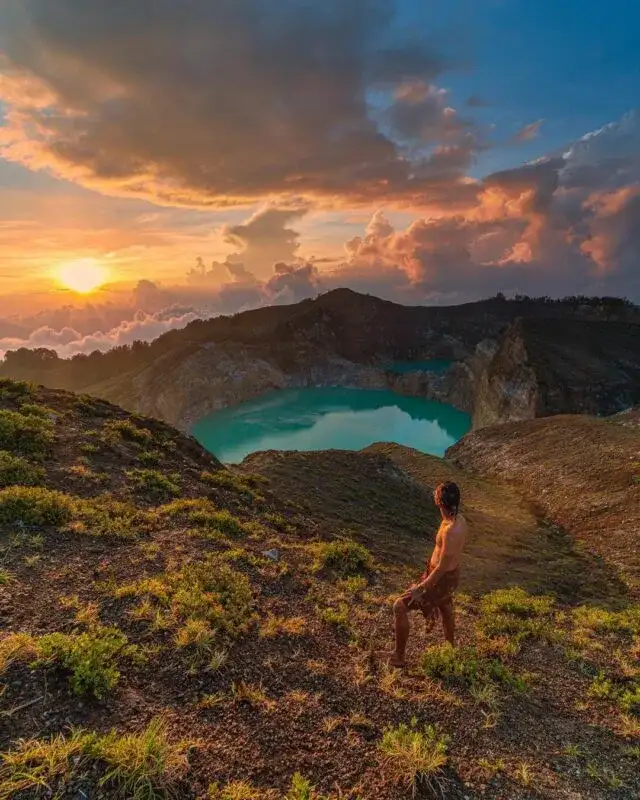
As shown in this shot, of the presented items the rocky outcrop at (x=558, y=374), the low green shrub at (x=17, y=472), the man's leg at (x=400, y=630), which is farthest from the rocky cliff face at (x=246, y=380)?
the man's leg at (x=400, y=630)

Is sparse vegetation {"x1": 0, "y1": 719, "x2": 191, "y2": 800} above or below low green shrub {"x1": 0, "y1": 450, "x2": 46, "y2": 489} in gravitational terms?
below

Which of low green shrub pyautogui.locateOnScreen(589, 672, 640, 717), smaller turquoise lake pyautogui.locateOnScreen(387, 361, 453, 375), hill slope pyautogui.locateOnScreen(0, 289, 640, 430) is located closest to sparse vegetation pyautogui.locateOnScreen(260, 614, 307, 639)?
low green shrub pyautogui.locateOnScreen(589, 672, 640, 717)

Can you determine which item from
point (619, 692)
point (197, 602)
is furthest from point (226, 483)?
point (619, 692)

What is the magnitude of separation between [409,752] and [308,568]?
21.9 ft

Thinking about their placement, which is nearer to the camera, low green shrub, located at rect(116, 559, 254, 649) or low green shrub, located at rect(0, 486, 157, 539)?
low green shrub, located at rect(116, 559, 254, 649)

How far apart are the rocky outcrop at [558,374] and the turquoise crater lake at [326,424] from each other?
19.0 metres

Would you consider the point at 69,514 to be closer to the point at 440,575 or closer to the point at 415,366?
the point at 440,575

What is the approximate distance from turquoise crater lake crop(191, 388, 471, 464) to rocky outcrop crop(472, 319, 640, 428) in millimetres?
19031

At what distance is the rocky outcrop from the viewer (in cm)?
7931

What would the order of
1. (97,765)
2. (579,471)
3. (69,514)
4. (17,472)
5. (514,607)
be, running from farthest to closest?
(579,471), (17,472), (514,607), (69,514), (97,765)

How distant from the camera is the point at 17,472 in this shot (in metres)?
12.9

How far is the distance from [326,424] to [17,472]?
11211cm

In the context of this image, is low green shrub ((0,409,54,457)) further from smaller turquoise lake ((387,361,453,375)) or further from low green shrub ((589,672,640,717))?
smaller turquoise lake ((387,361,453,375))

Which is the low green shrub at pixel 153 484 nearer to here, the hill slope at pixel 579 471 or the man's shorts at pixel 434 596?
the man's shorts at pixel 434 596
